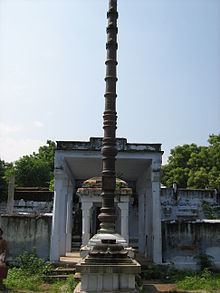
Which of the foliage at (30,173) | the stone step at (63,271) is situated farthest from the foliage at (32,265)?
the foliage at (30,173)

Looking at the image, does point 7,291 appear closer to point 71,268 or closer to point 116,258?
point 71,268

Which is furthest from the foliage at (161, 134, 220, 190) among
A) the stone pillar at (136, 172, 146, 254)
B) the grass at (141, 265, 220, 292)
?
the grass at (141, 265, 220, 292)

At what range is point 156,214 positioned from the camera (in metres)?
14.0

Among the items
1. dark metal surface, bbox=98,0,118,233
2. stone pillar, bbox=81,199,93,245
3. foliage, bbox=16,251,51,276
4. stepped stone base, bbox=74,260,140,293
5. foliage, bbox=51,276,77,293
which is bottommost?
foliage, bbox=51,276,77,293

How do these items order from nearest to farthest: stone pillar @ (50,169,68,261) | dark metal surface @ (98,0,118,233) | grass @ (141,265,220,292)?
dark metal surface @ (98,0,118,233)
grass @ (141,265,220,292)
stone pillar @ (50,169,68,261)

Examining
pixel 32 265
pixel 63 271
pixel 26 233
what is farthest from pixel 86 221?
pixel 32 265

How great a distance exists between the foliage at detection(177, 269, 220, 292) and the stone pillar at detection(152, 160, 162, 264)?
1660 mm

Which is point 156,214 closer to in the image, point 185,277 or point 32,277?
point 185,277

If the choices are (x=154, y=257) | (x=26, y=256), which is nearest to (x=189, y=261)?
(x=154, y=257)

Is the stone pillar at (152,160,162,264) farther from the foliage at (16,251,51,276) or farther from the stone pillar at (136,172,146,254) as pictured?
the foliage at (16,251,51,276)

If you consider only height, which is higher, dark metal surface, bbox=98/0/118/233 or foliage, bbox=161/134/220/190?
foliage, bbox=161/134/220/190

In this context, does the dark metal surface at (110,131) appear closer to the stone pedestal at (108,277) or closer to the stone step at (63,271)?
the stone pedestal at (108,277)

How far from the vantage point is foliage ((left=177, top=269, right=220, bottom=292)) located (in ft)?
34.9

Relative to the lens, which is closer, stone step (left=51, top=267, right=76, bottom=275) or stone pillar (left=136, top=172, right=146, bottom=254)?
stone step (left=51, top=267, right=76, bottom=275)
